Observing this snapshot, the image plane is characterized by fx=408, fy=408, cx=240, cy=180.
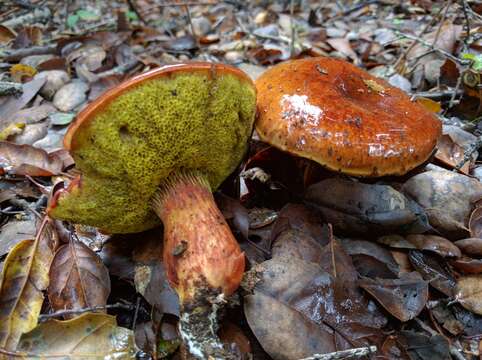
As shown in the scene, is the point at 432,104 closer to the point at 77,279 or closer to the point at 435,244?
the point at 435,244

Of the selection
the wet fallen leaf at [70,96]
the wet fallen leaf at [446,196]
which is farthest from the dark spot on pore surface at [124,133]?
the wet fallen leaf at [70,96]

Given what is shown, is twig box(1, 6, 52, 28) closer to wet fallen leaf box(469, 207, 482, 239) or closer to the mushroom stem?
the mushroom stem

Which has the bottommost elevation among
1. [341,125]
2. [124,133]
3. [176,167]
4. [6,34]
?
[6,34]

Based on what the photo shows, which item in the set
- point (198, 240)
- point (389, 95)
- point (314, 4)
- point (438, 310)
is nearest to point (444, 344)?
point (438, 310)

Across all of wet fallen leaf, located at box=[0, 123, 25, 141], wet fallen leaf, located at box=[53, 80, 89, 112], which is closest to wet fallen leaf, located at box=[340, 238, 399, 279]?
wet fallen leaf, located at box=[0, 123, 25, 141]

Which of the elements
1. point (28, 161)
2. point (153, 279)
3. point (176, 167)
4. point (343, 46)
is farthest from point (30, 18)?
point (153, 279)

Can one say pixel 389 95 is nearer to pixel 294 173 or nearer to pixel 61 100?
pixel 294 173

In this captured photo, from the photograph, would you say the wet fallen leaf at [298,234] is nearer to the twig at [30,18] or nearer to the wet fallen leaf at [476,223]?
the wet fallen leaf at [476,223]
